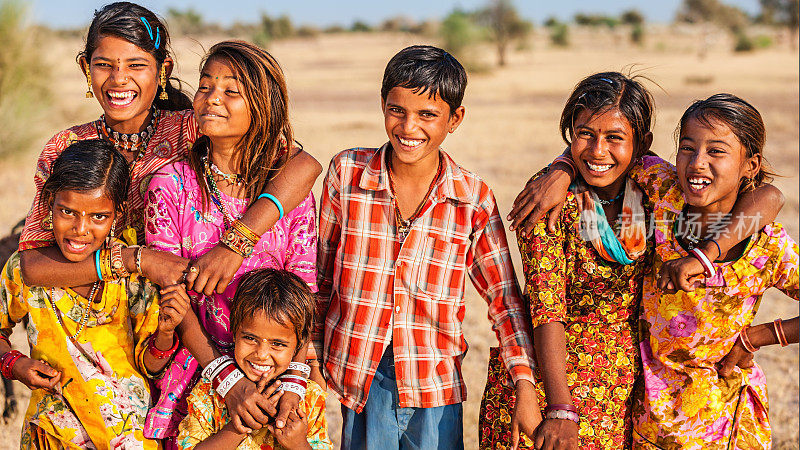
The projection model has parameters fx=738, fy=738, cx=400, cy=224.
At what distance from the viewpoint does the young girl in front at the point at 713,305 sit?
2527mm

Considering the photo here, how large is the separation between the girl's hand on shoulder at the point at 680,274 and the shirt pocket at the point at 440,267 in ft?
2.31

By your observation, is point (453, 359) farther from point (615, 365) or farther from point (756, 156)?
point (756, 156)

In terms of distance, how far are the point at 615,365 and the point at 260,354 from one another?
1.28 meters

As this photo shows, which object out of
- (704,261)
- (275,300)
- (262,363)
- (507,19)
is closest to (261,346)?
(262,363)

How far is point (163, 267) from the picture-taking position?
2506mm

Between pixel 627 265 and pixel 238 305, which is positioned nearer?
pixel 238 305

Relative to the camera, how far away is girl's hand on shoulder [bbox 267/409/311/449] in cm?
247

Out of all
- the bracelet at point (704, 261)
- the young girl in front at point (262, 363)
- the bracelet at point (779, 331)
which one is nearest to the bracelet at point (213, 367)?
the young girl in front at point (262, 363)

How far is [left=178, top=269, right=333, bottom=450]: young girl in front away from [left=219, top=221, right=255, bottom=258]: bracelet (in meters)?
0.11

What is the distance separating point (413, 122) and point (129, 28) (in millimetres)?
1171

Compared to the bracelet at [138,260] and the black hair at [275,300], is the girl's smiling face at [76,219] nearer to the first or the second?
the bracelet at [138,260]

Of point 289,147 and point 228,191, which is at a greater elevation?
point 289,147

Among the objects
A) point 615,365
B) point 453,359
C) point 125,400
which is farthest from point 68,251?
point 615,365

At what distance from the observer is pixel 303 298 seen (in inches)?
102
